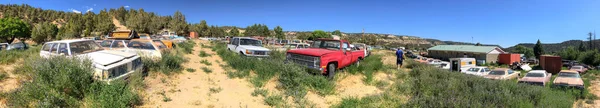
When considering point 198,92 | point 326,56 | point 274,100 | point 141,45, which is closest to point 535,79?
point 326,56

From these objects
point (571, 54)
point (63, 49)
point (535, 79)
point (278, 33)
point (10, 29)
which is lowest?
point (535, 79)

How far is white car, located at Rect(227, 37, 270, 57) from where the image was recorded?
1408cm

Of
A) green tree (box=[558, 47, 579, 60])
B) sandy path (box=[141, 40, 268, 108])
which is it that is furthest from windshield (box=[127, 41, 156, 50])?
green tree (box=[558, 47, 579, 60])

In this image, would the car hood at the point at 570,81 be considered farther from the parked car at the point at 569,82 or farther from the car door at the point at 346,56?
the car door at the point at 346,56

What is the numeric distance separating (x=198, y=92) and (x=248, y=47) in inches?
296

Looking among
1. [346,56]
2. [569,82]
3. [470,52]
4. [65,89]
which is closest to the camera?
[65,89]

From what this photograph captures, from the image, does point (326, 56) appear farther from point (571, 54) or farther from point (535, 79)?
point (571, 54)

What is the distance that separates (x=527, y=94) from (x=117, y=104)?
1053 cm

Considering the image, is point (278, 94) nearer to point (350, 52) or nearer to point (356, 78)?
point (356, 78)

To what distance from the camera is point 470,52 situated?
180ft

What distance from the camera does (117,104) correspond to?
16.5ft

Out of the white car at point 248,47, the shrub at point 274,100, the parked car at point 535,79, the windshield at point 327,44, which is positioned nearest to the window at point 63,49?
the shrub at point 274,100

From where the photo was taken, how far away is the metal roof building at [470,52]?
5112 centimetres

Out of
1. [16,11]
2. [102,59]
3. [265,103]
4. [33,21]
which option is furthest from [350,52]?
[16,11]
